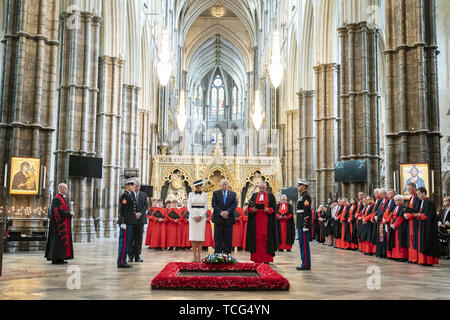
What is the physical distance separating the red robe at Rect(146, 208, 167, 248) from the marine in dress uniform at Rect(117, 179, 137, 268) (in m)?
4.96

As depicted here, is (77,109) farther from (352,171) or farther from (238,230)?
(352,171)

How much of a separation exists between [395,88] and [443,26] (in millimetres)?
10734

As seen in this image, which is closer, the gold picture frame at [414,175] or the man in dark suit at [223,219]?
the man in dark suit at [223,219]

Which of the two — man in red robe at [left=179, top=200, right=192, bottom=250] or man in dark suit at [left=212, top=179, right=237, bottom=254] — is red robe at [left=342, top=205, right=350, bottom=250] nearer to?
man in red robe at [left=179, top=200, right=192, bottom=250]

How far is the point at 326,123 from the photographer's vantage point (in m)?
22.2

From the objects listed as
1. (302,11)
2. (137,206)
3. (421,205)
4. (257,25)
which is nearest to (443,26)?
(302,11)

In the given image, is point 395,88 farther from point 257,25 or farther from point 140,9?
point 257,25

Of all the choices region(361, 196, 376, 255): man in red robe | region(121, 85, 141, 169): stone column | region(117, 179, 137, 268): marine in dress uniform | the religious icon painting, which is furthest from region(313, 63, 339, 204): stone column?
region(117, 179, 137, 268): marine in dress uniform

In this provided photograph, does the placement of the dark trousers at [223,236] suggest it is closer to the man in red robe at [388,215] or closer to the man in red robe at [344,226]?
the man in red robe at [388,215]

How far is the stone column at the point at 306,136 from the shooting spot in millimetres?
25938

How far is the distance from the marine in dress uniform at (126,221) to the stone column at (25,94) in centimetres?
499

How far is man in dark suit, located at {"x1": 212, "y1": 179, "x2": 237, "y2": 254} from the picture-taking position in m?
9.29

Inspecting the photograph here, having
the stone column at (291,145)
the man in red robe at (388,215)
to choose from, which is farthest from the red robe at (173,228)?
the stone column at (291,145)
